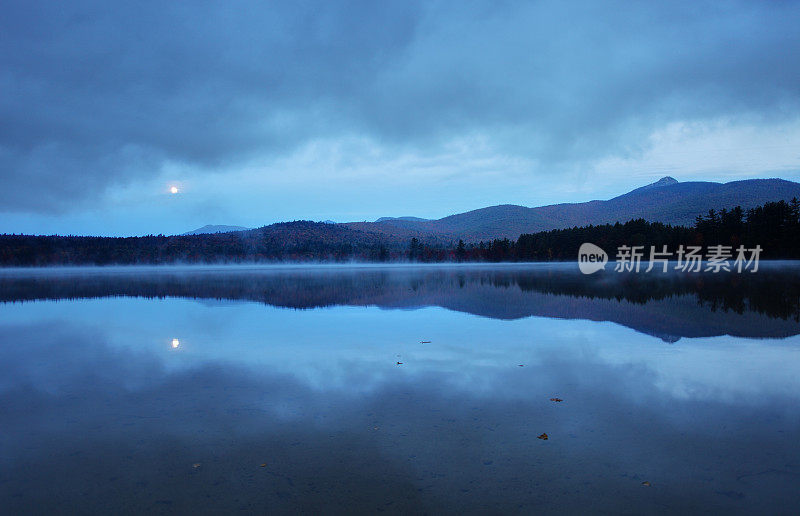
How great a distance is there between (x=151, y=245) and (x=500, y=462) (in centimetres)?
17351

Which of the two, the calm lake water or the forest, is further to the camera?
the forest

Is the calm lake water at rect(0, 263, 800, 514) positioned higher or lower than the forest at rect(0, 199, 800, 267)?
lower

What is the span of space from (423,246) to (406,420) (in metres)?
162

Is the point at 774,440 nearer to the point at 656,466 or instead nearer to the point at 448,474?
the point at 656,466

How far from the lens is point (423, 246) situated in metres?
169

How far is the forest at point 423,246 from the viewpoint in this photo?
94.6 m

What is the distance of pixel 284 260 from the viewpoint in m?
167

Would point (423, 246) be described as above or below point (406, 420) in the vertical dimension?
above

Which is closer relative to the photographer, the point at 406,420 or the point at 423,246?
the point at 406,420

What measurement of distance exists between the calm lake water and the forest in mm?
98549

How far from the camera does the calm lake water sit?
16.2 feet

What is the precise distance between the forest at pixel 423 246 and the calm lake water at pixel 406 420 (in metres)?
98.5

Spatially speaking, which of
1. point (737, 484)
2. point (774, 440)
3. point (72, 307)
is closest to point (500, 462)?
point (737, 484)

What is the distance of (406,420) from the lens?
7000mm
